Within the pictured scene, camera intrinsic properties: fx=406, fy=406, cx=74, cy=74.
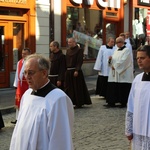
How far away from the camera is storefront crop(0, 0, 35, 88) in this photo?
13.8 metres

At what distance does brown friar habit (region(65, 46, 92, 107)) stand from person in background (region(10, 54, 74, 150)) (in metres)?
6.87

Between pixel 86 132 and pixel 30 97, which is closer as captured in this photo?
pixel 30 97

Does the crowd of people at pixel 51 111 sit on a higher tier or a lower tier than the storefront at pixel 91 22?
lower

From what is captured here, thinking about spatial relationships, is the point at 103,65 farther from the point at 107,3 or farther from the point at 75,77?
the point at 107,3

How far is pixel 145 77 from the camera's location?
421 cm

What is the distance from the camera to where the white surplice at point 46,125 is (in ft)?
10.5

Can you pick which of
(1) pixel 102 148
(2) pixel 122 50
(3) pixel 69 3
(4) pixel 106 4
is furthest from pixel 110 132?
(4) pixel 106 4

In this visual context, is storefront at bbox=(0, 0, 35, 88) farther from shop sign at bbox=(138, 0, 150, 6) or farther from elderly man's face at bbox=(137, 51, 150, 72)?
elderly man's face at bbox=(137, 51, 150, 72)

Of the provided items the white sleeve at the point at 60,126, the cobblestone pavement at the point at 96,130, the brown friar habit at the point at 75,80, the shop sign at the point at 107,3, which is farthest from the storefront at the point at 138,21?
the white sleeve at the point at 60,126

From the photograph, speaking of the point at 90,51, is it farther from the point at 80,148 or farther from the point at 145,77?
the point at 145,77

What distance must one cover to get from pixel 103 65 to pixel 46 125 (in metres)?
9.01

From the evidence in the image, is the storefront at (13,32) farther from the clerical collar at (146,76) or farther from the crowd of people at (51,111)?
the clerical collar at (146,76)

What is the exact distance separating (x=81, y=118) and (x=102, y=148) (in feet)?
8.66

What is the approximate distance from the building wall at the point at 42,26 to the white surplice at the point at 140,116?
10771 millimetres
